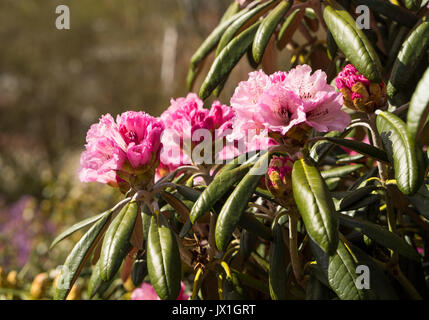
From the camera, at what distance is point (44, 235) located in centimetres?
218

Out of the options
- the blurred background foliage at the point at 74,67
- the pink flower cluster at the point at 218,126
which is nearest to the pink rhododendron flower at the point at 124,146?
the pink flower cluster at the point at 218,126

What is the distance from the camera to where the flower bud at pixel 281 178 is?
59 cm

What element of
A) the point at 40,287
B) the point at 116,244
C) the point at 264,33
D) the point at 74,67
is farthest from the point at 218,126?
the point at 74,67

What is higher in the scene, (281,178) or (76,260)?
(281,178)

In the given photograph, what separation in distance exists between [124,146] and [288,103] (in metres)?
0.25

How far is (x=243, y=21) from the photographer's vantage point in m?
0.77

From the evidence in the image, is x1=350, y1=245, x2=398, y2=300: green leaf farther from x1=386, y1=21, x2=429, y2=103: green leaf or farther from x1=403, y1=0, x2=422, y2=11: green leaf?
x1=403, y1=0, x2=422, y2=11: green leaf

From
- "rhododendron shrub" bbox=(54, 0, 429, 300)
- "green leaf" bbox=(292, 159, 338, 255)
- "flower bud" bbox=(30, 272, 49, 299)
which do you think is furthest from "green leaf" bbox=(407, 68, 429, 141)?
"flower bud" bbox=(30, 272, 49, 299)

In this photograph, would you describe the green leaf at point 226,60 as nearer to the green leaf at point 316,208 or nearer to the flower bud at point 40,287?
the green leaf at point 316,208

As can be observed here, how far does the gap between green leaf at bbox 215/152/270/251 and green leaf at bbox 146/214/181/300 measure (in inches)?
2.5

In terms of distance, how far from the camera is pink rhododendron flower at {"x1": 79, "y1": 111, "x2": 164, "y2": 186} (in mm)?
636

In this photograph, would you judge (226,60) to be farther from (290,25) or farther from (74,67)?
(74,67)

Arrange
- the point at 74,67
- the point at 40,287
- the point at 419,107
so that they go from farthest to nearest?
1. the point at 74,67
2. the point at 40,287
3. the point at 419,107
